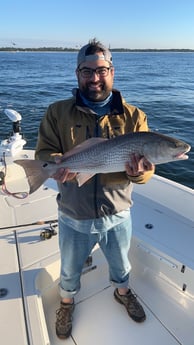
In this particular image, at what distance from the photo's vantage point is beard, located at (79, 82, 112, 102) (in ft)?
7.19

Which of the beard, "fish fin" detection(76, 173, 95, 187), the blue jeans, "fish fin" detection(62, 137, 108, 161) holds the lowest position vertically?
the blue jeans

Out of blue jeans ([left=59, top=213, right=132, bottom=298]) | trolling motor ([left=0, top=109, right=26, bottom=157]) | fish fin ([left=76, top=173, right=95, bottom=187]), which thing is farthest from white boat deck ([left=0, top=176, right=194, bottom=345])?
trolling motor ([left=0, top=109, right=26, bottom=157])

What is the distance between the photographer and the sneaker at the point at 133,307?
283 cm

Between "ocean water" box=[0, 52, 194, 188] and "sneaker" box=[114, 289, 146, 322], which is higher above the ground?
"sneaker" box=[114, 289, 146, 322]

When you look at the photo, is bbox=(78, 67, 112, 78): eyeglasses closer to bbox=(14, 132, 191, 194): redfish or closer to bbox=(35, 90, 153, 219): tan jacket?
bbox=(35, 90, 153, 219): tan jacket

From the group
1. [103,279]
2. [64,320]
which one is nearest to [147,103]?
[103,279]

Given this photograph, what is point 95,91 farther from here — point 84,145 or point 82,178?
point 82,178

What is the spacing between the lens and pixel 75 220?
233cm

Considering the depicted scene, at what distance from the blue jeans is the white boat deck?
0.30 meters

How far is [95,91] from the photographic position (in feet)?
7.22

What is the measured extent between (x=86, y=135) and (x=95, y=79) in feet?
1.31

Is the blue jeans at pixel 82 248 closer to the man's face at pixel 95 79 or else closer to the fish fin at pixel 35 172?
the fish fin at pixel 35 172

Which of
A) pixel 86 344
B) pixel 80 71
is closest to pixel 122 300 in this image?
pixel 86 344

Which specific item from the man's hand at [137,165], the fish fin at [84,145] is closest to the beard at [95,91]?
the fish fin at [84,145]
